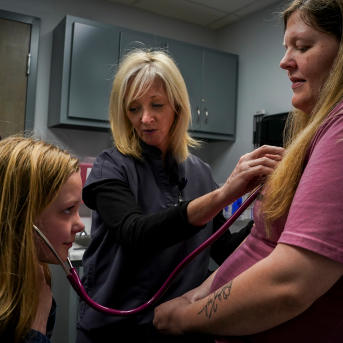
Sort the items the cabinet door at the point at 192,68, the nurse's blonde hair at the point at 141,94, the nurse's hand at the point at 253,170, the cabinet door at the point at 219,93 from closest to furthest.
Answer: the nurse's hand at the point at 253,170
the nurse's blonde hair at the point at 141,94
the cabinet door at the point at 192,68
the cabinet door at the point at 219,93

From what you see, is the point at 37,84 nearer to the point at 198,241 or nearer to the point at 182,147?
the point at 182,147

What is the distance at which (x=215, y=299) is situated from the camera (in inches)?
30.0

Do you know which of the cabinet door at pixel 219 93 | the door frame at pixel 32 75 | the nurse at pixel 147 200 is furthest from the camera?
the cabinet door at pixel 219 93

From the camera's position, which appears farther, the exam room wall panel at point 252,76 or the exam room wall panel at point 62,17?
the exam room wall panel at point 252,76

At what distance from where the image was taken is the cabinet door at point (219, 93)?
132 inches

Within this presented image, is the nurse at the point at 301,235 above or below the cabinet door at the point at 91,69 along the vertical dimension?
below

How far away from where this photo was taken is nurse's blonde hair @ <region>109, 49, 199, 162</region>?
1363 millimetres

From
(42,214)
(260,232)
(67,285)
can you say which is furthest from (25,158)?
(67,285)

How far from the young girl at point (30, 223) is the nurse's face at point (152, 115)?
0.45m

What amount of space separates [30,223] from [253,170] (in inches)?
20.4

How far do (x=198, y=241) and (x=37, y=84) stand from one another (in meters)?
2.22

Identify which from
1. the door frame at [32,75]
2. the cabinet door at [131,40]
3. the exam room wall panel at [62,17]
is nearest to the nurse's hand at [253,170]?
the exam room wall panel at [62,17]

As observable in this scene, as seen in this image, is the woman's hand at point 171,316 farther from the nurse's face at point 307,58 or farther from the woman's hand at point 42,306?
the nurse's face at point 307,58

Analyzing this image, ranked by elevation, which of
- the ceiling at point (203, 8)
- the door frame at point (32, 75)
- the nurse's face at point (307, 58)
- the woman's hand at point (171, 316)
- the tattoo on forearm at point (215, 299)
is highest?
the ceiling at point (203, 8)
